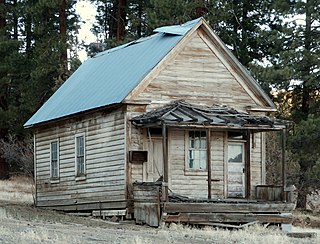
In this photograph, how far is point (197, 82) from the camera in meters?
25.2

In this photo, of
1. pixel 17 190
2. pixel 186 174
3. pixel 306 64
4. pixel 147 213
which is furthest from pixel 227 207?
pixel 17 190

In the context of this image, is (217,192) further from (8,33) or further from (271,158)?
(8,33)

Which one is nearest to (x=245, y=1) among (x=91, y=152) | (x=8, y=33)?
(x=8, y=33)

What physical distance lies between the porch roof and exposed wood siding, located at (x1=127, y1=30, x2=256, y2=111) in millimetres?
488

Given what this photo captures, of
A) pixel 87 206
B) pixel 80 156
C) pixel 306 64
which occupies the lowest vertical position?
pixel 87 206

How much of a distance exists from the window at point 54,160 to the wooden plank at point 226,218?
25.9ft

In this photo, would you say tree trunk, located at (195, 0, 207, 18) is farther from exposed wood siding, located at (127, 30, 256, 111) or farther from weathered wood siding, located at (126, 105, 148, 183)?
weathered wood siding, located at (126, 105, 148, 183)

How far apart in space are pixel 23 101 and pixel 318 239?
2741cm

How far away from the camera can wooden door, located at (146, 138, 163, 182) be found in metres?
23.9

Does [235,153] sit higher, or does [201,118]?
[201,118]

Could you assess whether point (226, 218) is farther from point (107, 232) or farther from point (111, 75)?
point (111, 75)

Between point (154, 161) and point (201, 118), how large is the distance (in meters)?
2.35

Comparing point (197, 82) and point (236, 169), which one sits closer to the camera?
point (197, 82)

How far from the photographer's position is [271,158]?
33906 mm
